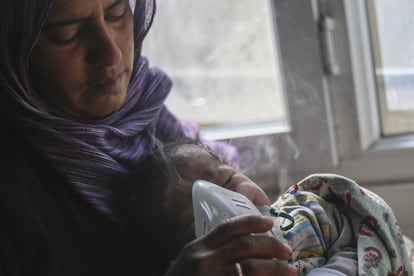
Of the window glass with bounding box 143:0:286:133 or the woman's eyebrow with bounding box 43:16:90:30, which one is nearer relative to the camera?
the woman's eyebrow with bounding box 43:16:90:30

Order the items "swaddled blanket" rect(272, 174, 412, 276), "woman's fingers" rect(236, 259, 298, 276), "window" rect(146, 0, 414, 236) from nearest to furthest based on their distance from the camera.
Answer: "woman's fingers" rect(236, 259, 298, 276) → "swaddled blanket" rect(272, 174, 412, 276) → "window" rect(146, 0, 414, 236)

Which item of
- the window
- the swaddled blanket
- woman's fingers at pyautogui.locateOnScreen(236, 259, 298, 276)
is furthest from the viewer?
the window

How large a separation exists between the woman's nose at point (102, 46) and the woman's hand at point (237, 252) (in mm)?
183

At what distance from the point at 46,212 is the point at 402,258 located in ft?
1.16

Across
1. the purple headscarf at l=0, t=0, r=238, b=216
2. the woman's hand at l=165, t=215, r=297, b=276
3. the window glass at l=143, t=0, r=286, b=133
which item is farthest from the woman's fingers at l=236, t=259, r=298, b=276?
the window glass at l=143, t=0, r=286, b=133

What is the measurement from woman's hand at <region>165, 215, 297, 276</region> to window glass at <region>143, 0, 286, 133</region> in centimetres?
34

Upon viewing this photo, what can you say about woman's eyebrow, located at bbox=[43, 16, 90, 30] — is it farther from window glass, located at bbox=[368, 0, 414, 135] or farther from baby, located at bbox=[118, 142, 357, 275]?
window glass, located at bbox=[368, 0, 414, 135]

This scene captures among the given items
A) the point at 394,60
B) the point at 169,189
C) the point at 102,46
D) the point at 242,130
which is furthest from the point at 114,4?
the point at 394,60

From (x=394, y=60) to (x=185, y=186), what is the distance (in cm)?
48

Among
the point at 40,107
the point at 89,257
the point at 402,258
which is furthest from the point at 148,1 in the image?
the point at 402,258

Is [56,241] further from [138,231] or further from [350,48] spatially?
[350,48]

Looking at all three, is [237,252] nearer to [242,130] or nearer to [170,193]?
[170,193]

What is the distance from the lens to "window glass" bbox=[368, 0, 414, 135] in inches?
36.3

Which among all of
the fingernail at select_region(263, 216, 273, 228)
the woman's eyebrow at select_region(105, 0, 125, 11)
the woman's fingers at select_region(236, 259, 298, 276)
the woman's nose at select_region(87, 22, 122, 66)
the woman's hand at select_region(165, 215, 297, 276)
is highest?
the woman's eyebrow at select_region(105, 0, 125, 11)
